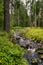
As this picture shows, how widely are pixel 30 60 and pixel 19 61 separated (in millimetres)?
2462

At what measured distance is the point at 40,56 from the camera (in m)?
9.80

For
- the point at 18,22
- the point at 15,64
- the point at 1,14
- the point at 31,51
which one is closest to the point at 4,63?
the point at 15,64

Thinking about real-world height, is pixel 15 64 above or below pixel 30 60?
above

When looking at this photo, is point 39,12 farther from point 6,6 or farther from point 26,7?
point 6,6

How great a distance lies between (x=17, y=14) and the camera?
56688mm

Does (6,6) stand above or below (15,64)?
above

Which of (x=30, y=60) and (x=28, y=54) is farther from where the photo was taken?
(x=28, y=54)

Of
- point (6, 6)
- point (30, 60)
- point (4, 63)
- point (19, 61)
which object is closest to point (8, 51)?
point (19, 61)

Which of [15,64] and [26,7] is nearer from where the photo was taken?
[15,64]

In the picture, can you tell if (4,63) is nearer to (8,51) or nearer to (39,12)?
(8,51)

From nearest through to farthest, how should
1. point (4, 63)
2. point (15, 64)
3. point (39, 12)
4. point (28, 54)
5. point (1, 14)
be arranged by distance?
1. point (4, 63)
2. point (15, 64)
3. point (28, 54)
4. point (1, 14)
5. point (39, 12)

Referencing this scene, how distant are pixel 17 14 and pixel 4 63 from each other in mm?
50764

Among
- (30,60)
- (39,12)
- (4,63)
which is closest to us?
(4,63)

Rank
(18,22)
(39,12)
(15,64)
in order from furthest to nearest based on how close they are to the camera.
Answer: (39,12)
(18,22)
(15,64)
